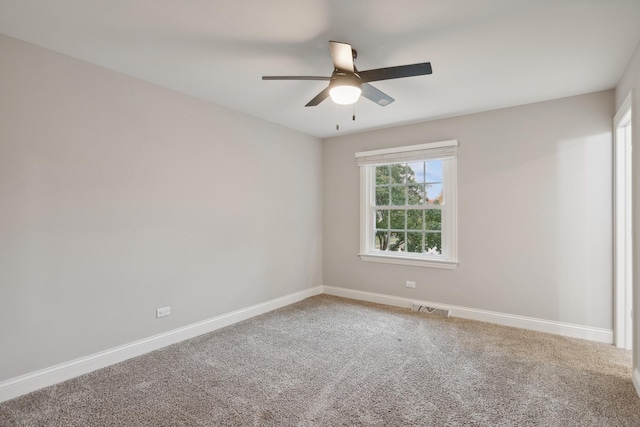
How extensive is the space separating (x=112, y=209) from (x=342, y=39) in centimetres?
233

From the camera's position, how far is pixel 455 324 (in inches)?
149

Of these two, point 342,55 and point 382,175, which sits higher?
point 342,55

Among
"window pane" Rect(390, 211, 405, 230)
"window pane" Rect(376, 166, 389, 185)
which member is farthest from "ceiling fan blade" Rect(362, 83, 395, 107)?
"window pane" Rect(390, 211, 405, 230)

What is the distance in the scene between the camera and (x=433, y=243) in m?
4.38

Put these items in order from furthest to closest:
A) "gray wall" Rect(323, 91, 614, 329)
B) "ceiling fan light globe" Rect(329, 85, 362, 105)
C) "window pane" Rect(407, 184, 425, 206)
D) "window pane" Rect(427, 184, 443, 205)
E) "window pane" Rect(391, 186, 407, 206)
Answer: "window pane" Rect(391, 186, 407, 206) < "window pane" Rect(407, 184, 425, 206) < "window pane" Rect(427, 184, 443, 205) < "gray wall" Rect(323, 91, 614, 329) < "ceiling fan light globe" Rect(329, 85, 362, 105)

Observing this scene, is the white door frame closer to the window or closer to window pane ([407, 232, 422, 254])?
the window

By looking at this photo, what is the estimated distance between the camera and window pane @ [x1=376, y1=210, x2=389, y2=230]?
4797mm

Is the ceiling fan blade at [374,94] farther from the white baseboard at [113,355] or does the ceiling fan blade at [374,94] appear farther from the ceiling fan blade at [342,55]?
the white baseboard at [113,355]

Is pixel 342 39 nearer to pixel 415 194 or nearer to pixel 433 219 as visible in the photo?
pixel 415 194

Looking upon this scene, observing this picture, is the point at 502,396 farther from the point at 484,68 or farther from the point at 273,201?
the point at 273,201

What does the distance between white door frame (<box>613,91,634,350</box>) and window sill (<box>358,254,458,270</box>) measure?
1.52 m

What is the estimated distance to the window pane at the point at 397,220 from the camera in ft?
15.3

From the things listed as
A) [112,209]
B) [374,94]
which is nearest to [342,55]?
[374,94]

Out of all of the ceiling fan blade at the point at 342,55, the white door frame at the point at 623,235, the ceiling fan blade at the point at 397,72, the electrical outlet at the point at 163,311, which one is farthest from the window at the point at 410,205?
the electrical outlet at the point at 163,311
